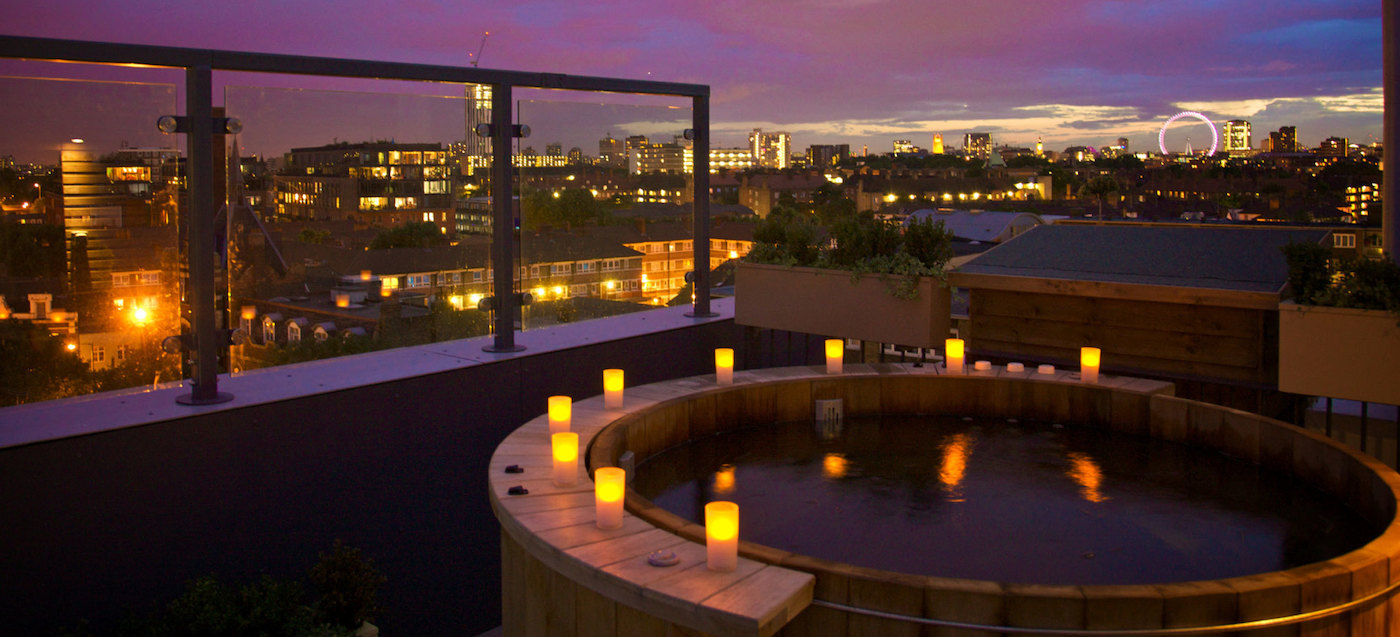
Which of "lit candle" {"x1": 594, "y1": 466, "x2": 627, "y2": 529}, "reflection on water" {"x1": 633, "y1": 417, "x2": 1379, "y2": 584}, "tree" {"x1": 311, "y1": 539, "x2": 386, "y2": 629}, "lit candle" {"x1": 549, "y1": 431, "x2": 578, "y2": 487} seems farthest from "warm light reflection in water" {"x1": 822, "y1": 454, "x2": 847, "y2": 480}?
"tree" {"x1": 311, "y1": 539, "x2": 386, "y2": 629}

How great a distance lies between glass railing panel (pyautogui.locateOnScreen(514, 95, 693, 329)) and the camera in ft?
15.4

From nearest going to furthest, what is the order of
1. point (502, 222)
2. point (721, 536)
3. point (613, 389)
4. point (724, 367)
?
1. point (721, 536)
2. point (613, 389)
3. point (724, 367)
4. point (502, 222)

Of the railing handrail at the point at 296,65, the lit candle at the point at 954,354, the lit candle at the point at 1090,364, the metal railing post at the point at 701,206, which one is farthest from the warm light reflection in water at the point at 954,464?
the railing handrail at the point at 296,65

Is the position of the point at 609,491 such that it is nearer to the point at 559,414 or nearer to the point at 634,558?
the point at 634,558

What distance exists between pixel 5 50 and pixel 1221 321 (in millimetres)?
4740

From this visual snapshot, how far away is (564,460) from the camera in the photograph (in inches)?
99.6

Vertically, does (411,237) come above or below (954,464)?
above

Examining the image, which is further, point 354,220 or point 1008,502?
point 354,220

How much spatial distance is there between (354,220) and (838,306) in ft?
8.11

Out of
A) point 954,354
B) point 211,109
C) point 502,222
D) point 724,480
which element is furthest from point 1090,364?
point 211,109

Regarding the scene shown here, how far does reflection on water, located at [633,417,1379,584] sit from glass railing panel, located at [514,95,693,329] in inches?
66.5

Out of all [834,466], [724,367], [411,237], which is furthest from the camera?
[411,237]

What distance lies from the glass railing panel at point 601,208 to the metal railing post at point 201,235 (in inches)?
59.3

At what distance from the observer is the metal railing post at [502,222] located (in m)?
4.36
